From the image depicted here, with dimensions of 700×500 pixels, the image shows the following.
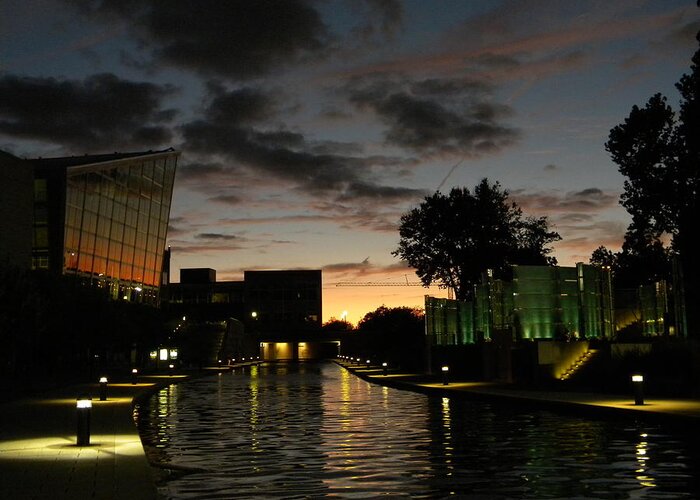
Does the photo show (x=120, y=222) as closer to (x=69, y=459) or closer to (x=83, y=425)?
(x=83, y=425)

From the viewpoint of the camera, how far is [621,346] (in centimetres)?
4003

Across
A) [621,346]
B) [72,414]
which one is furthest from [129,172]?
[72,414]

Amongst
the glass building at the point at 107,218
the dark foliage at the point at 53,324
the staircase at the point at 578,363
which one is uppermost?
the glass building at the point at 107,218

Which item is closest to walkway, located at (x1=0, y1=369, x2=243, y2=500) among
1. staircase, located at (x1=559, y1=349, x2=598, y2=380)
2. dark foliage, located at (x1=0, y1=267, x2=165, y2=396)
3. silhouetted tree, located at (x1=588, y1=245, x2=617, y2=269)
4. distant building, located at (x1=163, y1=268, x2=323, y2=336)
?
dark foliage, located at (x1=0, y1=267, x2=165, y2=396)

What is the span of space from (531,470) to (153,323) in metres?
66.7

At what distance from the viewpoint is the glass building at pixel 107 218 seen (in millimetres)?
83188

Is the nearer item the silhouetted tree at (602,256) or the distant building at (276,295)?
the silhouetted tree at (602,256)

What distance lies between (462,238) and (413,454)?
7395 cm

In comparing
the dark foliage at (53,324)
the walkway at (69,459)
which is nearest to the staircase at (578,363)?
the dark foliage at (53,324)

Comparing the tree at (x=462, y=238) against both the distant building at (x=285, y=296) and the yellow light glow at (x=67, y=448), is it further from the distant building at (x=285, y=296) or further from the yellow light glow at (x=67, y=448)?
Answer: the distant building at (x=285, y=296)

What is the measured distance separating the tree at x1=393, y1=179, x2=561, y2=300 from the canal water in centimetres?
6040

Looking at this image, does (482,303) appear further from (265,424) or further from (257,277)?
(257,277)

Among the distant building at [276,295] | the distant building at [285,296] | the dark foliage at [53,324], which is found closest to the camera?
the dark foliage at [53,324]

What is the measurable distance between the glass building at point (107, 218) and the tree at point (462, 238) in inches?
1042
